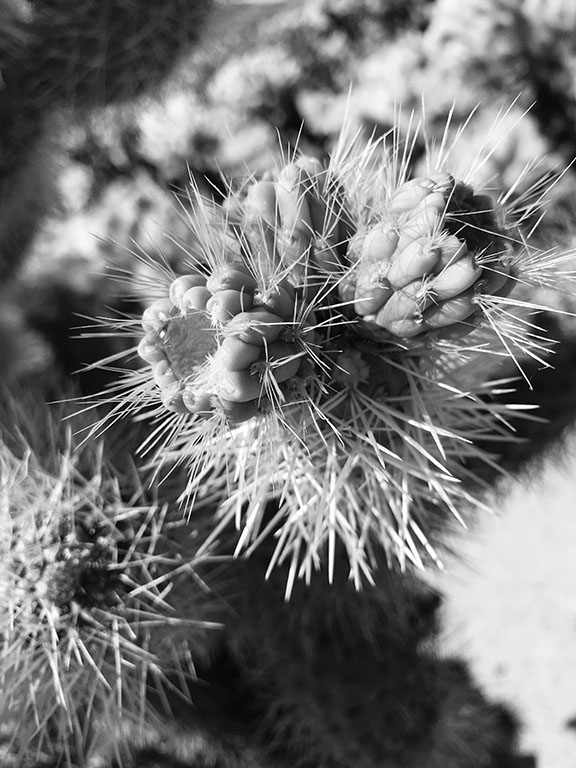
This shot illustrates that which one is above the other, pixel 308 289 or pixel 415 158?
pixel 415 158

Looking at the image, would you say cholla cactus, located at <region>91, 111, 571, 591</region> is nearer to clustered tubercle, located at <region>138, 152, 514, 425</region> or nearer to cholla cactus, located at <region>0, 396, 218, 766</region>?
Answer: clustered tubercle, located at <region>138, 152, 514, 425</region>

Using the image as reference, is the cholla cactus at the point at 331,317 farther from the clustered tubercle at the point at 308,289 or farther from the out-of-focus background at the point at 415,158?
the out-of-focus background at the point at 415,158

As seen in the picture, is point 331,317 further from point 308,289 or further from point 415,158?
point 415,158

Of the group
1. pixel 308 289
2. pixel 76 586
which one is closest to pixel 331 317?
pixel 308 289

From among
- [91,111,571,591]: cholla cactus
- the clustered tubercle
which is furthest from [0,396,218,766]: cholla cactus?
the clustered tubercle

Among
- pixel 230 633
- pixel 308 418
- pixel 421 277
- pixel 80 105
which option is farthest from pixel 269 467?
pixel 80 105

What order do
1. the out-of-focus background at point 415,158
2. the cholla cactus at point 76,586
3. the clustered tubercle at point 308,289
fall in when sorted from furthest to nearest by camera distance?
1. the out-of-focus background at point 415,158
2. the cholla cactus at point 76,586
3. the clustered tubercle at point 308,289

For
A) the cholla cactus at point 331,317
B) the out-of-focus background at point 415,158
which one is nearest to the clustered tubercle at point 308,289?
the cholla cactus at point 331,317
